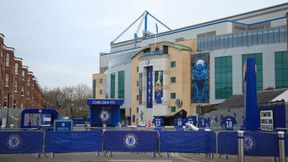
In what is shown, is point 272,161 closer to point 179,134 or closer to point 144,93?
point 179,134

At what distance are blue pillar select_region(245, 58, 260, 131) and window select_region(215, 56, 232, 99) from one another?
55.5 meters

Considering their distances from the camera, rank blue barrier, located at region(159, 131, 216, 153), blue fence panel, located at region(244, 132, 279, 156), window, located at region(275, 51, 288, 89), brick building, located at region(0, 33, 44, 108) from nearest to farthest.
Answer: blue fence panel, located at region(244, 132, 279, 156), blue barrier, located at region(159, 131, 216, 153), brick building, located at region(0, 33, 44, 108), window, located at region(275, 51, 288, 89)

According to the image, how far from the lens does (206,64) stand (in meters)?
77.9

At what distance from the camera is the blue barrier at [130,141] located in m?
18.6

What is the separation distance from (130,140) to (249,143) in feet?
18.3

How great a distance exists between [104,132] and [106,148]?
2.55 ft

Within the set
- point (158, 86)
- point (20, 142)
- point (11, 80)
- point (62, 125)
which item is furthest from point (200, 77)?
point (20, 142)

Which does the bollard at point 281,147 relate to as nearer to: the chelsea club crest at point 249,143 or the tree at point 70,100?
the chelsea club crest at point 249,143

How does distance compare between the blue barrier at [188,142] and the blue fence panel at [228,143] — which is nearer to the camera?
the blue fence panel at [228,143]

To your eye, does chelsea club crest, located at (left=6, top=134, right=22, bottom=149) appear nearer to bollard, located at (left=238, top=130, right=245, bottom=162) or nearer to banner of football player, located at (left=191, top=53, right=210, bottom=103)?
bollard, located at (left=238, top=130, right=245, bottom=162)

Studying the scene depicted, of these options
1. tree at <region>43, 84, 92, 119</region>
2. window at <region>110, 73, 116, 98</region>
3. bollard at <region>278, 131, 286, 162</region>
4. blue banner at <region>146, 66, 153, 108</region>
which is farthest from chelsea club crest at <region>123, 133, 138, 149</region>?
tree at <region>43, 84, 92, 119</region>

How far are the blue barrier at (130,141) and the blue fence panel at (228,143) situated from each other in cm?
311

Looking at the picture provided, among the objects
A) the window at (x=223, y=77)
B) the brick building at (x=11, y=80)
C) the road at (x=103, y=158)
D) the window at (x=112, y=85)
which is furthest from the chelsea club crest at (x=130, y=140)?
the window at (x=112, y=85)

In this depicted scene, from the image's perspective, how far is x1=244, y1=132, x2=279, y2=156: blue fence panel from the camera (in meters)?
16.4
